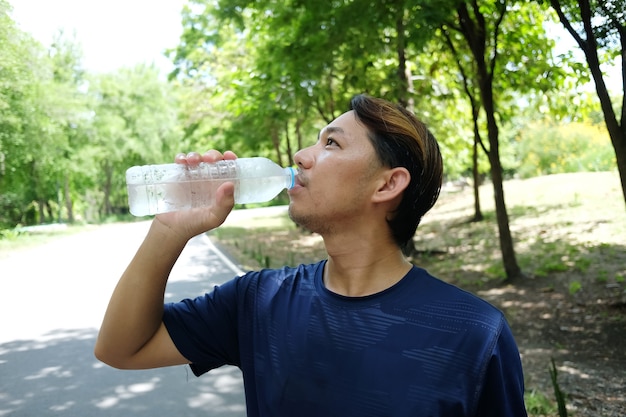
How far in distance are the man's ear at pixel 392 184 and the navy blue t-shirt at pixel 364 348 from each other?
27 cm

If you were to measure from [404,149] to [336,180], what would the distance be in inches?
9.5

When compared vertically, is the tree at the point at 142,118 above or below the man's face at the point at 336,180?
above

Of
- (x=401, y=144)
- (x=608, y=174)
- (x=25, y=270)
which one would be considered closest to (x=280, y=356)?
(x=401, y=144)

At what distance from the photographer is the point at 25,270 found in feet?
30.9

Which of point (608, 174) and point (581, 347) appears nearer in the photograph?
point (581, 347)

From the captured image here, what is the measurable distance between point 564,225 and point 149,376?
10.8 meters

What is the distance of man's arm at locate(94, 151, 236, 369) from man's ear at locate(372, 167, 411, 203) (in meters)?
0.48

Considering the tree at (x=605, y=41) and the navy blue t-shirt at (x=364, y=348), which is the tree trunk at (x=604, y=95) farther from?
the navy blue t-shirt at (x=364, y=348)

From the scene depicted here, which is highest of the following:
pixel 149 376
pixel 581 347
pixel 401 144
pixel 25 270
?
pixel 401 144

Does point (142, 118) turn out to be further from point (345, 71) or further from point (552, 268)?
point (552, 268)

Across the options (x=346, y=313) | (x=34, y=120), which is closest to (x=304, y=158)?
(x=346, y=313)

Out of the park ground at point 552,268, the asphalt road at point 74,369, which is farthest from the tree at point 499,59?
the asphalt road at point 74,369

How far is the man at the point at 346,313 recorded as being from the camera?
4.73 feet

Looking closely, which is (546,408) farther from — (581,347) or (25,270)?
(25,270)
